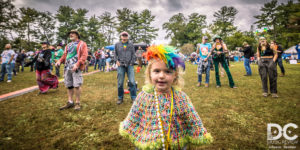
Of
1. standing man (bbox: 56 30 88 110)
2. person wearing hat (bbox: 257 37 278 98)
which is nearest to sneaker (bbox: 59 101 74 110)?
standing man (bbox: 56 30 88 110)

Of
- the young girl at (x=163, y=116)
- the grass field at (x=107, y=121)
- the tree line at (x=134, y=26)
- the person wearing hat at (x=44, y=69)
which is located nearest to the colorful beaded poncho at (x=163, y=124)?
the young girl at (x=163, y=116)

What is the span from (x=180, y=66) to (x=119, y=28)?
52431 millimetres

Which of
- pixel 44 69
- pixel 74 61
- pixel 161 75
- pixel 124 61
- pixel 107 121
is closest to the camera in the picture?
pixel 161 75

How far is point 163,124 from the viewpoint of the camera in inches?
55.4

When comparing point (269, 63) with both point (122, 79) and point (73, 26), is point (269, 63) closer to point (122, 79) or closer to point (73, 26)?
point (122, 79)

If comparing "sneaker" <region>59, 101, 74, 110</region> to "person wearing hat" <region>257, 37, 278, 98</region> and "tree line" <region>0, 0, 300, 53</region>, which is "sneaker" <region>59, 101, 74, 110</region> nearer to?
"person wearing hat" <region>257, 37, 278, 98</region>

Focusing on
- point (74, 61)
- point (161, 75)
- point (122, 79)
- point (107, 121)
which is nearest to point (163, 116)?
point (161, 75)

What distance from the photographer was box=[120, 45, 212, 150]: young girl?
1381mm

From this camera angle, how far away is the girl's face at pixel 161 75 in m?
1.42

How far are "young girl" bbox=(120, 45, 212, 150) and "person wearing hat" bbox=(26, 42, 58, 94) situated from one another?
5995mm

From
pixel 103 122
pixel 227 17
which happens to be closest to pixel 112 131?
pixel 103 122

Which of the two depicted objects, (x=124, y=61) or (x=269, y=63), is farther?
(x=269, y=63)

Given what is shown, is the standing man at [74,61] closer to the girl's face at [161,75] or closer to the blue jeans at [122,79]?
the blue jeans at [122,79]

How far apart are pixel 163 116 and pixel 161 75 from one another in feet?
1.38
